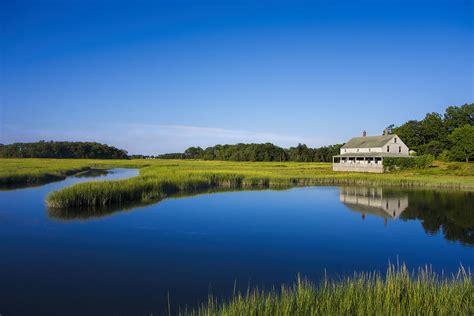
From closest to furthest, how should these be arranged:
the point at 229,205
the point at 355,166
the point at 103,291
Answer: the point at 103,291, the point at 229,205, the point at 355,166

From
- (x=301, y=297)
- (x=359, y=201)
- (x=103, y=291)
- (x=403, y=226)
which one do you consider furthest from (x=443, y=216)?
(x=103, y=291)

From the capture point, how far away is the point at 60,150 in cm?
11800

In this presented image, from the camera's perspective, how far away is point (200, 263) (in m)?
11.2

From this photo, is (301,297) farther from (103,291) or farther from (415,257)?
(415,257)

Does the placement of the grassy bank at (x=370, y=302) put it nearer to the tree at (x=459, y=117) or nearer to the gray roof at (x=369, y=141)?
the gray roof at (x=369, y=141)

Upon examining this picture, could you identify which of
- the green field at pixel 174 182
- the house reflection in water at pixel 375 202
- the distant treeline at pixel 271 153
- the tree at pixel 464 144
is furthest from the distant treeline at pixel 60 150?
the tree at pixel 464 144

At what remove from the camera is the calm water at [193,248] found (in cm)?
885

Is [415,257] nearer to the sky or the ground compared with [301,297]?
nearer to the ground

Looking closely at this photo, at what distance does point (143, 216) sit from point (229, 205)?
6.56 meters

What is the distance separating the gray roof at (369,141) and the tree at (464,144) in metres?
11.4

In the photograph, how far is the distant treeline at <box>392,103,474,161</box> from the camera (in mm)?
57281

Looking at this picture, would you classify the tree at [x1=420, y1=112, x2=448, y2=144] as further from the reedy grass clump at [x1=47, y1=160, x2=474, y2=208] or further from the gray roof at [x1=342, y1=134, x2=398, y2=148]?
the reedy grass clump at [x1=47, y1=160, x2=474, y2=208]

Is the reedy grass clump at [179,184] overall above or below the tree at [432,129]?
below

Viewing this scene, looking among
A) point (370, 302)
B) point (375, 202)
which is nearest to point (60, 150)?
point (375, 202)
